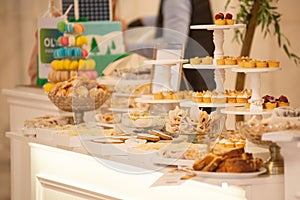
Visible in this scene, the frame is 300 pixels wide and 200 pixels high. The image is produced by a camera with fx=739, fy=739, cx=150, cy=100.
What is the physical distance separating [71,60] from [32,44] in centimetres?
339

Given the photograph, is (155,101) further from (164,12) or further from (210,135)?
(164,12)

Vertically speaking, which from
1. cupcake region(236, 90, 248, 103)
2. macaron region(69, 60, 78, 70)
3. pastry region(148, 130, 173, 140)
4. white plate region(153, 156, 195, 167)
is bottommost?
white plate region(153, 156, 195, 167)

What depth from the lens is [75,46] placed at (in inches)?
144

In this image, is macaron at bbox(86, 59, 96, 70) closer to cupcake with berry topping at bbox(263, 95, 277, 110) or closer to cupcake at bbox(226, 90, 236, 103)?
cupcake at bbox(226, 90, 236, 103)

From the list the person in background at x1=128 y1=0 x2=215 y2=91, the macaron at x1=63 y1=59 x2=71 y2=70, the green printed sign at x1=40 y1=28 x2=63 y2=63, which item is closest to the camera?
the macaron at x1=63 y1=59 x2=71 y2=70

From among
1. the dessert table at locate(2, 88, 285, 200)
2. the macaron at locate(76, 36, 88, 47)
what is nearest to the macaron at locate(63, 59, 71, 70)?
the macaron at locate(76, 36, 88, 47)

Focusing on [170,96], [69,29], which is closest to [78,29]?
[69,29]

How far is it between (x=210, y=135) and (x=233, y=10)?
2825 millimetres

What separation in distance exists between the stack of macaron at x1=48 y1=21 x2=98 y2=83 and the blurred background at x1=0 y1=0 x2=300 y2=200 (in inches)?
66.5

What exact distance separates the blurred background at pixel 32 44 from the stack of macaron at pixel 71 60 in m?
1.69

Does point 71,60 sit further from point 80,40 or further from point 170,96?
point 170,96

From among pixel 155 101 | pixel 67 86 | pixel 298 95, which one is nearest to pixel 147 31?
pixel 298 95

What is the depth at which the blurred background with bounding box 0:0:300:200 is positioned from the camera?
4.87 metres

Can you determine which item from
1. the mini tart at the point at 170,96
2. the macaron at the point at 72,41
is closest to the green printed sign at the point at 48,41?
the macaron at the point at 72,41
